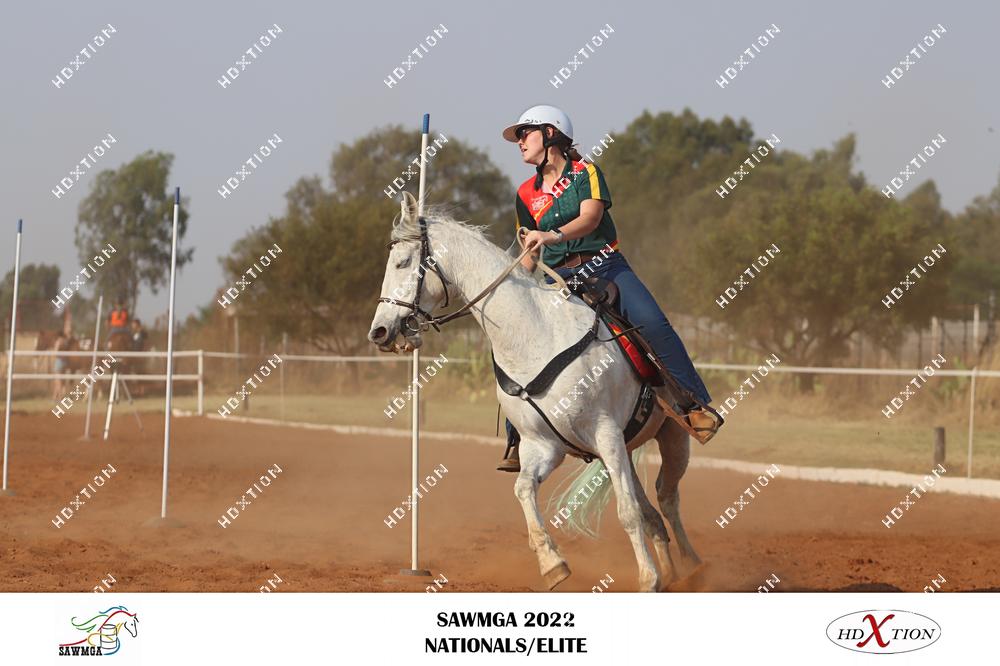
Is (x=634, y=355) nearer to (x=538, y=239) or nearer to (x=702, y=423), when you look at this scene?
(x=702, y=423)

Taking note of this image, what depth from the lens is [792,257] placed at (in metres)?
27.1

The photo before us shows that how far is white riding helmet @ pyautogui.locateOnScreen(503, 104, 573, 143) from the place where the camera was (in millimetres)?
6660

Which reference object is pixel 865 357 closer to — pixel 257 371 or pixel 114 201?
pixel 257 371

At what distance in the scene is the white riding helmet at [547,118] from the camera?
21.9 ft

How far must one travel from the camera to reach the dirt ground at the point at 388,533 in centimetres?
799

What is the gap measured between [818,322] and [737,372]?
325cm

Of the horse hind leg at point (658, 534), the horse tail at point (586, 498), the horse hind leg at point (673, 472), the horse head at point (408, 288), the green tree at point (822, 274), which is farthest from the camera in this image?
the green tree at point (822, 274)

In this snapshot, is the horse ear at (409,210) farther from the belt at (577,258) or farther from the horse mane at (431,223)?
the belt at (577,258)

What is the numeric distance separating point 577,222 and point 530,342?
0.77 metres
